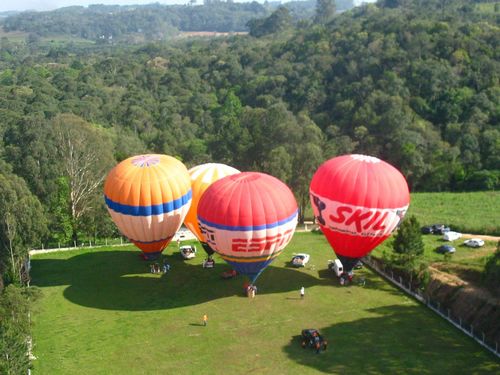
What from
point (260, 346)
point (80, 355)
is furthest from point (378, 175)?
point (80, 355)

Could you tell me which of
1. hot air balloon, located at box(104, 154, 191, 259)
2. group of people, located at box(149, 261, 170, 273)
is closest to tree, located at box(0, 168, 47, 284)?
hot air balloon, located at box(104, 154, 191, 259)

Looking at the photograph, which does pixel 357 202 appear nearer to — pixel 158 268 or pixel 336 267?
pixel 336 267

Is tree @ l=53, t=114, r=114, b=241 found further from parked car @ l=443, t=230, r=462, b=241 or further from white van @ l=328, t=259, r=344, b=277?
parked car @ l=443, t=230, r=462, b=241

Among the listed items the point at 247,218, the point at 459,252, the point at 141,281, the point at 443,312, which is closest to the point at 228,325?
the point at 247,218

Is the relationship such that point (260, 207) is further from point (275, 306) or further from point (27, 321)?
point (27, 321)

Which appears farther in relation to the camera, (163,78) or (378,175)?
(163,78)

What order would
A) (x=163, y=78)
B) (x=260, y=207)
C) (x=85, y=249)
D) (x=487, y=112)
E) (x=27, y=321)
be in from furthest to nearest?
(x=163, y=78), (x=487, y=112), (x=85, y=249), (x=260, y=207), (x=27, y=321)
